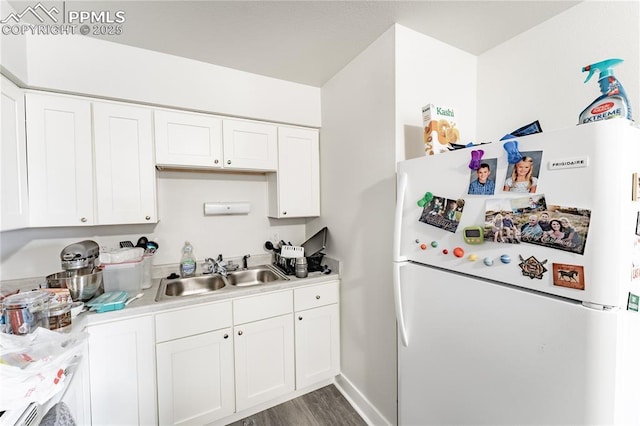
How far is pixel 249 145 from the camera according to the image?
6.78 ft

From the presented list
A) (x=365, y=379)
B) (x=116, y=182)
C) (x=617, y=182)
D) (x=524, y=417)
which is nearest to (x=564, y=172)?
(x=617, y=182)

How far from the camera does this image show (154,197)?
1.80 meters

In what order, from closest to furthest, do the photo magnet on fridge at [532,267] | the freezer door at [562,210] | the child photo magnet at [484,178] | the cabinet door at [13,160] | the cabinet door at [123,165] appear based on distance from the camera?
the freezer door at [562,210], the photo magnet on fridge at [532,267], the child photo magnet at [484,178], the cabinet door at [13,160], the cabinet door at [123,165]

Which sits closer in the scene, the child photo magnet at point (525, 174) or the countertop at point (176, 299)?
the child photo magnet at point (525, 174)

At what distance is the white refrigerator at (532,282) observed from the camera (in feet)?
2.24

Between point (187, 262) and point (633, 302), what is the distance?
91.0 inches

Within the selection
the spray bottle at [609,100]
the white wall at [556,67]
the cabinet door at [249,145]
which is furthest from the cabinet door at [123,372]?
the white wall at [556,67]

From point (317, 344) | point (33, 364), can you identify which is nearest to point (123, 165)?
point (33, 364)

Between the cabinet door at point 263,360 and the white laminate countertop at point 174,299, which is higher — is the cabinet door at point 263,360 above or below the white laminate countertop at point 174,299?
below

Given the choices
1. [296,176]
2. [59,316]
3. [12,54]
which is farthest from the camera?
[296,176]

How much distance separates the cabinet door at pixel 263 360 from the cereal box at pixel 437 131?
149 centimetres

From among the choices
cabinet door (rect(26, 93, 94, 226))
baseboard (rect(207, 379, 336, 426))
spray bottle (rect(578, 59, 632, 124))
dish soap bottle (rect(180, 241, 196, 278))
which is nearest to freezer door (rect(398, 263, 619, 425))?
spray bottle (rect(578, 59, 632, 124))

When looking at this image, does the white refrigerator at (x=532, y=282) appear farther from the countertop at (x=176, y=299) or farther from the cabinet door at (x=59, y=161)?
the cabinet door at (x=59, y=161)

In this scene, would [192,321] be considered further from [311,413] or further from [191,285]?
[311,413]
